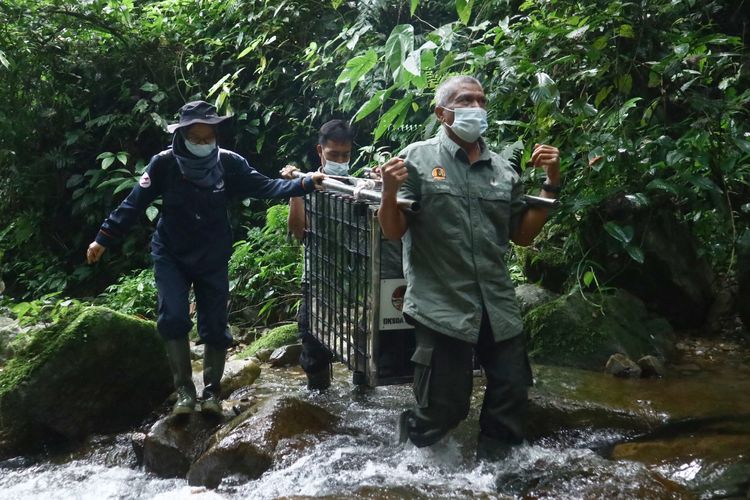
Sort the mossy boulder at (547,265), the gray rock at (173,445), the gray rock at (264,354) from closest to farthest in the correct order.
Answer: the gray rock at (173,445)
the mossy boulder at (547,265)
the gray rock at (264,354)

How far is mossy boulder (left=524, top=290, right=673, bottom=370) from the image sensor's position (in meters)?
5.03

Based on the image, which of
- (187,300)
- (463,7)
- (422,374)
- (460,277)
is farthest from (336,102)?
(422,374)

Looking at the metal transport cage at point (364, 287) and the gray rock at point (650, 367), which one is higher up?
the metal transport cage at point (364, 287)

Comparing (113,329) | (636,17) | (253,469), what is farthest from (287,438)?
(636,17)

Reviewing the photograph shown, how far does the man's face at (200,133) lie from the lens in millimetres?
4301

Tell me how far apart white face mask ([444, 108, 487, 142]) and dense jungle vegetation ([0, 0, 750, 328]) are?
1.27ft

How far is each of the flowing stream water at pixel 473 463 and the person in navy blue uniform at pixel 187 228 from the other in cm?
67

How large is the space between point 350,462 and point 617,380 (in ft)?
6.25

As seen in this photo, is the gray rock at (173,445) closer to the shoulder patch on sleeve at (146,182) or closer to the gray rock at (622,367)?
the shoulder patch on sleeve at (146,182)

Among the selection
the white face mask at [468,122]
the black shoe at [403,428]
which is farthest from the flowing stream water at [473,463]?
the white face mask at [468,122]

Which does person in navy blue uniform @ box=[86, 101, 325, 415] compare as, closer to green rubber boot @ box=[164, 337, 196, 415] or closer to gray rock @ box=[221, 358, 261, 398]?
Answer: green rubber boot @ box=[164, 337, 196, 415]

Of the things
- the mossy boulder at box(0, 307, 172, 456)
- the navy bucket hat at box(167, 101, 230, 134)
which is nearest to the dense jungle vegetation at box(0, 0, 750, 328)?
the mossy boulder at box(0, 307, 172, 456)

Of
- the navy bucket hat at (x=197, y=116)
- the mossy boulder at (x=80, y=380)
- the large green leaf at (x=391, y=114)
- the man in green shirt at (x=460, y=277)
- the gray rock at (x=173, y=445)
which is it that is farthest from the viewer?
the mossy boulder at (x=80, y=380)

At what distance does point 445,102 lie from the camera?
3.54 meters
